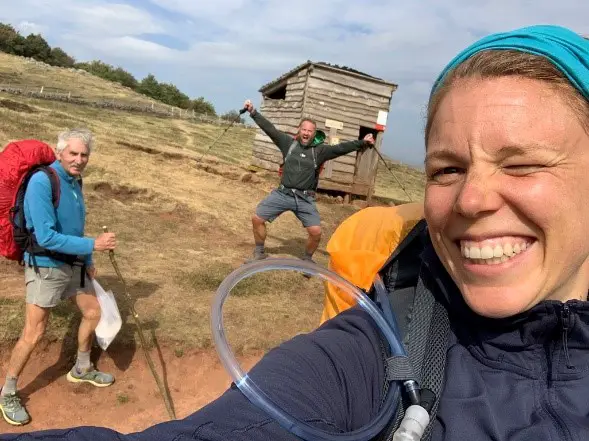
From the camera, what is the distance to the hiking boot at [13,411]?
4.49 meters

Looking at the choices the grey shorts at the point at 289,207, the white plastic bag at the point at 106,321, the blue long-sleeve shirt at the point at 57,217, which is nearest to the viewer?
the blue long-sleeve shirt at the point at 57,217

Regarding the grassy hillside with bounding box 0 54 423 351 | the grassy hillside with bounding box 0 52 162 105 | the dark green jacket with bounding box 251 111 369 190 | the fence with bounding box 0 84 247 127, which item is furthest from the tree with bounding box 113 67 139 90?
the dark green jacket with bounding box 251 111 369 190

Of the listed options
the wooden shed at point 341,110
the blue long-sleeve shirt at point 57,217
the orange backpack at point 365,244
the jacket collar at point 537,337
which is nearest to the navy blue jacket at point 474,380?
the jacket collar at point 537,337

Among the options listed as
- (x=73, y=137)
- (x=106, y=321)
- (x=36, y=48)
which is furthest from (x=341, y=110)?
(x=36, y=48)

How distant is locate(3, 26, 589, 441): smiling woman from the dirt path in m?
3.79

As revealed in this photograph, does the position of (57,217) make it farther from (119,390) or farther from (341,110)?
(341,110)

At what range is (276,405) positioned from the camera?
1.31m

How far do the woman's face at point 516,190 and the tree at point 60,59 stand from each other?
264ft

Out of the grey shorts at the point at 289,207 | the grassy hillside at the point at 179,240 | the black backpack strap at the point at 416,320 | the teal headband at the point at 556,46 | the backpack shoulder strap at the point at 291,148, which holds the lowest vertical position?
the grassy hillside at the point at 179,240

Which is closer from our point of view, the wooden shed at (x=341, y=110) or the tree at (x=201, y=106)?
the wooden shed at (x=341, y=110)

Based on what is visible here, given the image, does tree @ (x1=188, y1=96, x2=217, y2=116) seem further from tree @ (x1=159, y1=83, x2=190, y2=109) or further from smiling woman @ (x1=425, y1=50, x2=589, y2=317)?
smiling woman @ (x1=425, y1=50, x2=589, y2=317)

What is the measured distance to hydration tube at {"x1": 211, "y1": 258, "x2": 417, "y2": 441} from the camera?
4.22 feet

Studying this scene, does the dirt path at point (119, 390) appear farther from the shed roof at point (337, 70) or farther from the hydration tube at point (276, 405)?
the shed roof at point (337, 70)

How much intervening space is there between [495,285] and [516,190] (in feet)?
0.93
